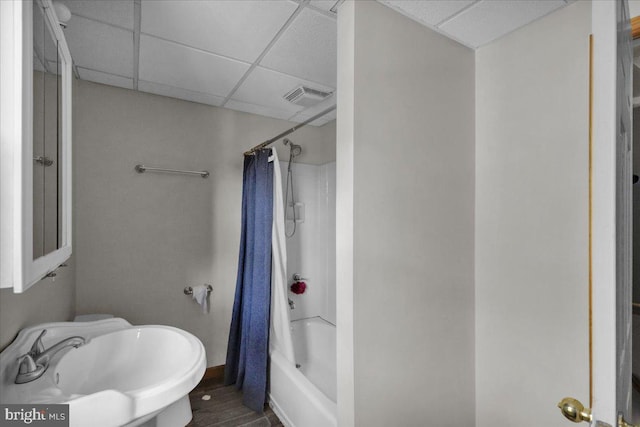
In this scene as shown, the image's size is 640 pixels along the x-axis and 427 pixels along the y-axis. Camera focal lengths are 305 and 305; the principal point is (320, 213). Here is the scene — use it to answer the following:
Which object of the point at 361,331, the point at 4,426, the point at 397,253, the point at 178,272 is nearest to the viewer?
the point at 4,426

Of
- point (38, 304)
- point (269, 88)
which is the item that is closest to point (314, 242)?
point (269, 88)

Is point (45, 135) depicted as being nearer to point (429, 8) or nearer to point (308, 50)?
point (308, 50)

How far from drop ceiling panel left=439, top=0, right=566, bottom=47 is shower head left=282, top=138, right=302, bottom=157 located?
4.72ft

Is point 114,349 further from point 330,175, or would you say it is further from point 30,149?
point 330,175

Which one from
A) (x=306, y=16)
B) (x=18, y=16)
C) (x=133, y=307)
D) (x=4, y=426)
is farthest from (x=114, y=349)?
(x=306, y=16)

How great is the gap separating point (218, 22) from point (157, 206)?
4.55ft

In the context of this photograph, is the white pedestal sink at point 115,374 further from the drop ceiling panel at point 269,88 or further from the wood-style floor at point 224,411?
the drop ceiling panel at point 269,88

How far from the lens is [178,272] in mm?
2303

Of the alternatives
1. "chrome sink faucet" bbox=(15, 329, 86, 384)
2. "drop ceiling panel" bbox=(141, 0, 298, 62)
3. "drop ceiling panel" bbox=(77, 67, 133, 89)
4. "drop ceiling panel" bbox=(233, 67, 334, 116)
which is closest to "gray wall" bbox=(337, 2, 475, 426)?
"drop ceiling panel" bbox=(141, 0, 298, 62)

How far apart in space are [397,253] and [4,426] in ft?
4.36

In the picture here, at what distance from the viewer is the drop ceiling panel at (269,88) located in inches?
75.2

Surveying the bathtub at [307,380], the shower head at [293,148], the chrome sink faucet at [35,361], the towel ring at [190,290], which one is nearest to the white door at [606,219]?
the bathtub at [307,380]

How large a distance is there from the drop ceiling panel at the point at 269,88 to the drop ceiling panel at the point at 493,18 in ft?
2.90

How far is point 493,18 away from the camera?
4.49 feet
